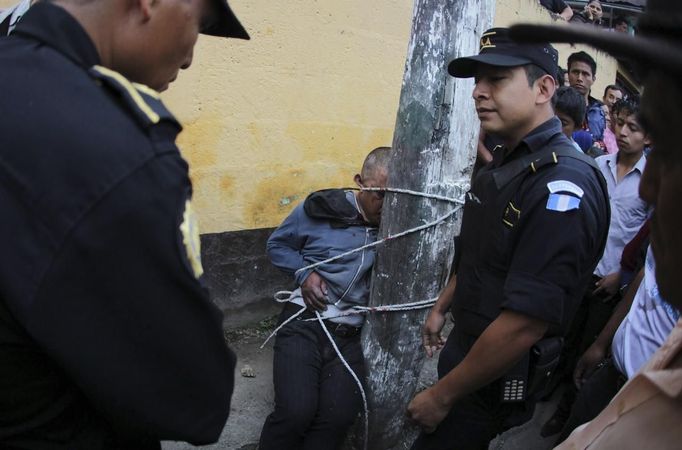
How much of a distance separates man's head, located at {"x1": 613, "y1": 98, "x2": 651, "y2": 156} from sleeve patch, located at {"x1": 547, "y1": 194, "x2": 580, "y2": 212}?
2219 mm

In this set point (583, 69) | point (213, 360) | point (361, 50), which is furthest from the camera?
point (583, 69)

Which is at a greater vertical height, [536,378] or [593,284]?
[536,378]

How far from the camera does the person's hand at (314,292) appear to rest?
9.89 feet

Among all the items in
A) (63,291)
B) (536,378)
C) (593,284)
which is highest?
(63,291)

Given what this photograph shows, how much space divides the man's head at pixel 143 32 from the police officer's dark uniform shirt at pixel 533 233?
48.4 inches

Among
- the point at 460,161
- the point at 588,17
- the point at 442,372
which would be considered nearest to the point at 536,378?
the point at 442,372

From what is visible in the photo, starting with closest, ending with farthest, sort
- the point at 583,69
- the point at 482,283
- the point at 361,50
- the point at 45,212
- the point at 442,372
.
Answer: the point at 45,212
the point at 482,283
the point at 442,372
the point at 361,50
the point at 583,69

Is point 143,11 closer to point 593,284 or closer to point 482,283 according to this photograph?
point 482,283

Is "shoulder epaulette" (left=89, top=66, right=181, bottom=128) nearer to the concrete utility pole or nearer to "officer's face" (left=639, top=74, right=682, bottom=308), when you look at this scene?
"officer's face" (left=639, top=74, right=682, bottom=308)

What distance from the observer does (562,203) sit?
1.95 meters

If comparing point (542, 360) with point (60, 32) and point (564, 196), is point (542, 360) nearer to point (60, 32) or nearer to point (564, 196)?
point (564, 196)

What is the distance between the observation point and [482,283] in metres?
2.23

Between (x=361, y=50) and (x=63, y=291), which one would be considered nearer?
(x=63, y=291)

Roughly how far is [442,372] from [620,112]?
273cm
